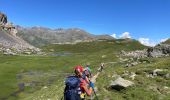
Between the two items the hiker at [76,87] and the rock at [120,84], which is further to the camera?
the rock at [120,84]

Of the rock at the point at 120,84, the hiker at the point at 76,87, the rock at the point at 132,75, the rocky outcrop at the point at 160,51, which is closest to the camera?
the hiker at the point at 76,87

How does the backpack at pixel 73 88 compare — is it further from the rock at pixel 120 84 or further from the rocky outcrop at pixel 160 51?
the rocky outcrop at pixel 160 51

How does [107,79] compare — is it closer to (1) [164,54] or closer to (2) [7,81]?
(1) [164,54]

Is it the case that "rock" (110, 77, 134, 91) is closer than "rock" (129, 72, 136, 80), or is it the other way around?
"rock" (110, 77, 134, 91)

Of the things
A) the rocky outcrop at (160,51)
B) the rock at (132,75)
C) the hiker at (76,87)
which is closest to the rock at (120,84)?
the rock at (132,75)


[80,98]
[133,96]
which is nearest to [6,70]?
[133,96]

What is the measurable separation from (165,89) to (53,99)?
11136 millimetres

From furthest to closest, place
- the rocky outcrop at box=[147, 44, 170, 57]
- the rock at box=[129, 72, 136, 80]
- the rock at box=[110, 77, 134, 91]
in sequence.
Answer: the rocky outcrop at box=[147, 44, 170, 57] < the rock at box=[129, 72, 136, 80] < the rock at box=[110, 77, 134, 91]

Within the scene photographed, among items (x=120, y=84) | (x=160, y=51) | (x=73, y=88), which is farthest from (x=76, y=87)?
(x=160, y=51)

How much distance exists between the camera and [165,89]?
1100 inches

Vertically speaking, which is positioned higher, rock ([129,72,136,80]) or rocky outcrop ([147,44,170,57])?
rocky outcrop ([147,44,170,57])

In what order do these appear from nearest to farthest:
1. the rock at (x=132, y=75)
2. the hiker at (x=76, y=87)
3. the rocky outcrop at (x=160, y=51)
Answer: the hiker at (x=76, y=87) → the rock at (x=132, y=75) → the rocky outcrop at (x=160, y=51)

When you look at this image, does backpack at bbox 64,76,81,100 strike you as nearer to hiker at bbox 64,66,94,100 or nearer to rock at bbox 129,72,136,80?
hiker at bbox 64,66,94,100

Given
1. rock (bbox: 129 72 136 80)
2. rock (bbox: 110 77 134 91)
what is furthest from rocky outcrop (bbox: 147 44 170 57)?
rock (bbox: 110 77 134 91)
